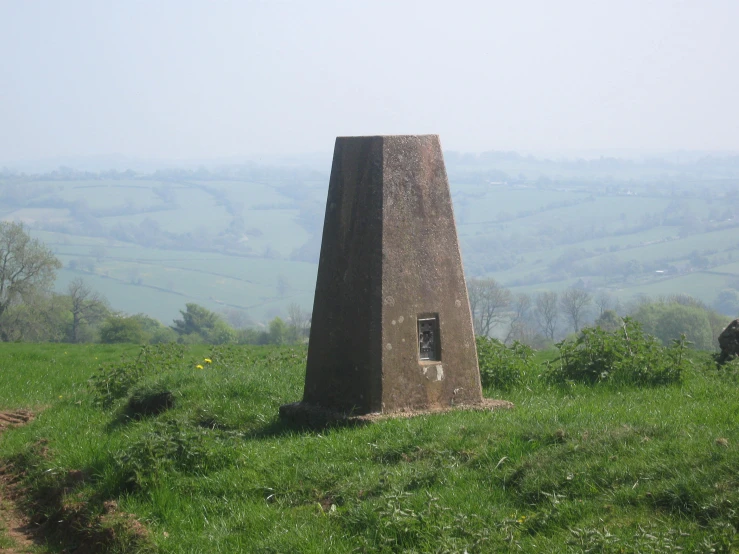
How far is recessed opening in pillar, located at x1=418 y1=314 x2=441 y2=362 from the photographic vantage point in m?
7.91

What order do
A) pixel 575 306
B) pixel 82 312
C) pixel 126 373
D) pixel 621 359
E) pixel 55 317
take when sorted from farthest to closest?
pixel 575 306 → pixel 82 312 → pixel 55 317 → pixel 126 373 → pixel 621 359

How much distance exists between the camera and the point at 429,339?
7.96 m

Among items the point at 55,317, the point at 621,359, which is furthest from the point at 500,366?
the point at 55,317

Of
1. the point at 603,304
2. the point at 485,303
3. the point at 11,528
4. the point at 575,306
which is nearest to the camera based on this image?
the point at 11,528

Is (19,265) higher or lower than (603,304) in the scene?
higher

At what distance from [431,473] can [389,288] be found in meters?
2.23

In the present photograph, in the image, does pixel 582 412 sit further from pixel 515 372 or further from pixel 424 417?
pixel 515 372

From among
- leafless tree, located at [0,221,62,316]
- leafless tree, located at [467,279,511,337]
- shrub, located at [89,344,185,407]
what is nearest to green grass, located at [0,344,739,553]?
shrub, located at [89,344,185,407]

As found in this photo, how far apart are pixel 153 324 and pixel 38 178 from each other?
128970 millimetres

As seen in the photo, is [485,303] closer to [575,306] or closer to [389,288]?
[575,306]

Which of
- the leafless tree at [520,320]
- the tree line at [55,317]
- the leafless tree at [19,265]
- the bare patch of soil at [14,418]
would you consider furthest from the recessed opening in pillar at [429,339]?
the leafless tree at [520,320]

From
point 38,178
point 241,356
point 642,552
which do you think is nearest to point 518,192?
point 38,178

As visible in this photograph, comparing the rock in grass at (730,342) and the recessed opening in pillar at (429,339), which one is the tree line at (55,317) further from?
the recessed opening in pillar at (429,339)

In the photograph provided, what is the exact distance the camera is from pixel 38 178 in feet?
572
